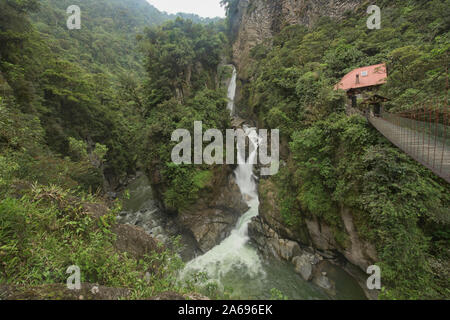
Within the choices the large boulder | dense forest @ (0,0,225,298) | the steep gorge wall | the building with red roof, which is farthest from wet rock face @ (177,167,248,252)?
the building with red roof

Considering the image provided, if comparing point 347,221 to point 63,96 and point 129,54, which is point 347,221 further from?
point 129,54

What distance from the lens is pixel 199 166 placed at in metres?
11.4

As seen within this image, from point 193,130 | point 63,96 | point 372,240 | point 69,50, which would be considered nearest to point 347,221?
point 372,240

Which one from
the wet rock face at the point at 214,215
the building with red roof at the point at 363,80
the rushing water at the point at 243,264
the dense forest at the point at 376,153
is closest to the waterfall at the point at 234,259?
the rushing water at the point at 243,264

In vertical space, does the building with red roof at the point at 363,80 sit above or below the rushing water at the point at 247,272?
above

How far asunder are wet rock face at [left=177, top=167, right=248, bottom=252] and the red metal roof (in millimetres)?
10092

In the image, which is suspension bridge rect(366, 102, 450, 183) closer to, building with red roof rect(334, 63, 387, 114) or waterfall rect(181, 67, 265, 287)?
building with red roof rect(334, 63, 387, 114)

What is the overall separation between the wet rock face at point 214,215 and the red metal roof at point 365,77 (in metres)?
10.1

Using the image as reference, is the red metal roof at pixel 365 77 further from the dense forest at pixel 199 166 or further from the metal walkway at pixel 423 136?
the metal walkway at pixel 423 136

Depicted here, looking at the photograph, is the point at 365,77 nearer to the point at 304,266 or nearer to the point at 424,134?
the point at 424,134

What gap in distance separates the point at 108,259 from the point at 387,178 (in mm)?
7757

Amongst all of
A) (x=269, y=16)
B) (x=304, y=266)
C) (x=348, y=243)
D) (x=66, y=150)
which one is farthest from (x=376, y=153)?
(x=269, y=16)

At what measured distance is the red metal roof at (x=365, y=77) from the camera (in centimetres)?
1068

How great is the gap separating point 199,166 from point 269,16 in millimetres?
26284
